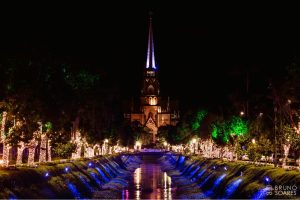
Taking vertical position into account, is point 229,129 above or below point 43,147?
above

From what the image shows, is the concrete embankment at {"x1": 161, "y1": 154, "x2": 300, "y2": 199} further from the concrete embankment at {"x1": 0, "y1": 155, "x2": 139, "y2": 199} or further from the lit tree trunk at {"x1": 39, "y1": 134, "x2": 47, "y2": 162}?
the lit tree trunk at {"x1": 39, "y1": 134, "x2": 47, "y2": 162}

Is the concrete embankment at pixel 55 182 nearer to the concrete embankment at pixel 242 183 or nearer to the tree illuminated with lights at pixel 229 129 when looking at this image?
the concrete embankment at pixel 242 183

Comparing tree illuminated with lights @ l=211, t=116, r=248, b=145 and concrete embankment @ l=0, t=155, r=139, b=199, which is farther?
tree illuminated with lights @ l=211, t=116, r=248, b=145

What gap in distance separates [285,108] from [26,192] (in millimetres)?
35381

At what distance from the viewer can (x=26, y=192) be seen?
3634 cm

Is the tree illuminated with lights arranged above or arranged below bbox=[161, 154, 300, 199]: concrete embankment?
above

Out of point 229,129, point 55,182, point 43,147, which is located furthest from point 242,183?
point 229,129

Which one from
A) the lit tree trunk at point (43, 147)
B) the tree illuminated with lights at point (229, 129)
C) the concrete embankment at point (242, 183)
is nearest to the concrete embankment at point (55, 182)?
the lit tree trunk at point (43, 147)

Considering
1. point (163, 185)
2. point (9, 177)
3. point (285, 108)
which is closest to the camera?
point (9, 177)

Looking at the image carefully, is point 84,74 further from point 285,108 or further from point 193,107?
point 193,107

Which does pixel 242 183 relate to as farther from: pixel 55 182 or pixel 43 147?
pixel 43 147

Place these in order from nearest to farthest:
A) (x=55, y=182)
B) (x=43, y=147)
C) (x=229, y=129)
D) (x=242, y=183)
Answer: (x=55, y=182) < (x=242, y=183) < (x=43, y=147) < (x=229, y=129)

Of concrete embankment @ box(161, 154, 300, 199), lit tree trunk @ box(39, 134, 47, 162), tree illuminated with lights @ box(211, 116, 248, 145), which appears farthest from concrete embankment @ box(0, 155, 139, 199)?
tree illuminated with lights @ box(211, 116, 248, 145)

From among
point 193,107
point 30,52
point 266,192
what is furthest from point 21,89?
point 193,107
